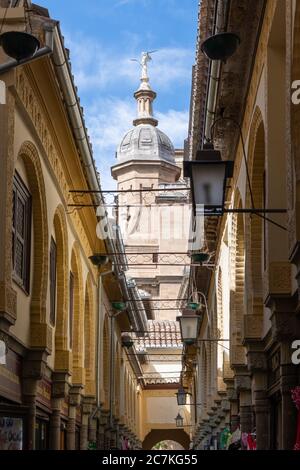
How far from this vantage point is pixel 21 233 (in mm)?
14859

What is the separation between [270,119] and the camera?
38.6ft

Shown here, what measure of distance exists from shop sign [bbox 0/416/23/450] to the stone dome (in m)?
57.0

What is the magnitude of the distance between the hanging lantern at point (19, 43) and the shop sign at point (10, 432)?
153 inches

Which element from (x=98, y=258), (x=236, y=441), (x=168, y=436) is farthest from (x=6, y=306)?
(x=168, y=436)

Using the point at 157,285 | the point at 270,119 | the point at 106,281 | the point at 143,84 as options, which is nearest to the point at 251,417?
the point at 270,119

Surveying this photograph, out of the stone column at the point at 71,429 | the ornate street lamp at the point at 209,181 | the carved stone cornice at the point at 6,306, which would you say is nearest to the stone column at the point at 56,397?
the stone column at the point at 71,429

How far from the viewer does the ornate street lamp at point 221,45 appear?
10.7 m

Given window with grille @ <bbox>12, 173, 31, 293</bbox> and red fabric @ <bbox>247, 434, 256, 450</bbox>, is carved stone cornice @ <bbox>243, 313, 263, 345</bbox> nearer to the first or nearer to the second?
red fabric @ <bbox>247, 434, 256, 450</bbox>

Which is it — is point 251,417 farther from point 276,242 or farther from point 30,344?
point 276,242

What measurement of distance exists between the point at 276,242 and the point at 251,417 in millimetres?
6149

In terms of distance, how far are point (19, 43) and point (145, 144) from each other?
58812 millimetres

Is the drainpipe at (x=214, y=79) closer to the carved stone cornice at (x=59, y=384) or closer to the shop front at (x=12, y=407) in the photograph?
the shop front at (x=12, y=407)

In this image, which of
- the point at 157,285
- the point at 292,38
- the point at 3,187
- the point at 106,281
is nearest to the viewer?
the point at 292,38

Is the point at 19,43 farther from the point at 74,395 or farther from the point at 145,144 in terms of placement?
the point at 145,144
